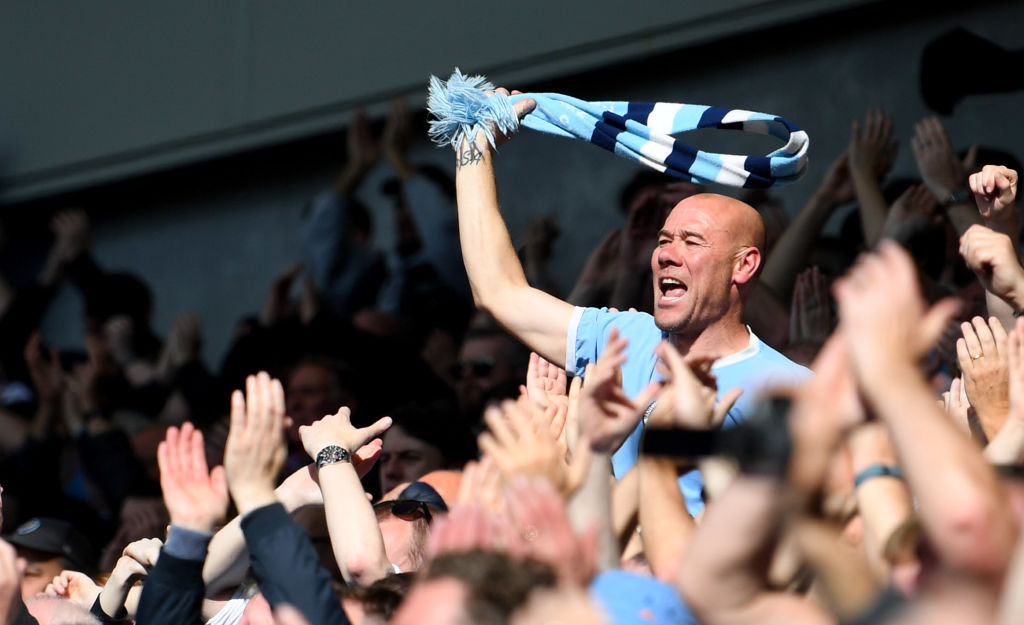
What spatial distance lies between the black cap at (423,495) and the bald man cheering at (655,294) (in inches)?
17.5

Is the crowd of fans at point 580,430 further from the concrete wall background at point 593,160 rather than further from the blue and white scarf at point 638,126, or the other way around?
the concrete wall background at point 593,160

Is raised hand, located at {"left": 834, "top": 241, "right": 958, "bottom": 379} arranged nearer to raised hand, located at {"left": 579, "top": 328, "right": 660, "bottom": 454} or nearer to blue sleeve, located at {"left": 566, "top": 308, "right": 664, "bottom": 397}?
raised hand, located at {"left": 579, "top": 328, "right": 660, "bottom": 454}

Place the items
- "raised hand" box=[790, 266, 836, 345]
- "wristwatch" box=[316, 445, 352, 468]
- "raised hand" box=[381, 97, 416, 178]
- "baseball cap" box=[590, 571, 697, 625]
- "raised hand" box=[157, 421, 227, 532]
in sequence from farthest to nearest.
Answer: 1. "raised hand" box=[381, 97, 416, 178]
2. "raised hand" box=[790, 266, 836, 345]
3. "wristwatch" box=[316, 445, 352, 468]
4. "raised hand" box=[157, 421, 227, 532]
5. "baseball cap" box=[590, 571, 697, 625]

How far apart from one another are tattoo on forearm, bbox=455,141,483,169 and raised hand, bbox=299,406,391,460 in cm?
81

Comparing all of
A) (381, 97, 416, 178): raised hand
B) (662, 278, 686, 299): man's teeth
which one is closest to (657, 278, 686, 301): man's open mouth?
(662, 278, 686, 299): man's teeth

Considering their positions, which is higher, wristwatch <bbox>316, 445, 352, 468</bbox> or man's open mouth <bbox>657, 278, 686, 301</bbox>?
man's open mouth <bbox>657, 278, 686, 301</bbox>

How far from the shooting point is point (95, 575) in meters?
4.45

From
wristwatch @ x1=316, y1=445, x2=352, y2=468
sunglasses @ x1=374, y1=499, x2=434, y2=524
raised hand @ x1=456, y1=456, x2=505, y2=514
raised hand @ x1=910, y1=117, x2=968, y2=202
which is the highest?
raised hand @ x1=910, y1=117, x2=968, y2=202

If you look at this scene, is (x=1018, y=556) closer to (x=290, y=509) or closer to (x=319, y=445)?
(x=319, y=445)

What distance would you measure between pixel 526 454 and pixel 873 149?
9.18 ft

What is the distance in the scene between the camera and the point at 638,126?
3.90 metres

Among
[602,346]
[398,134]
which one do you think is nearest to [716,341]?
[602,346]

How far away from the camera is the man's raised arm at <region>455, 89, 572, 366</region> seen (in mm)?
3520

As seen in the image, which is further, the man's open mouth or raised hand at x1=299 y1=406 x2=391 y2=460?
the man's open mouth
